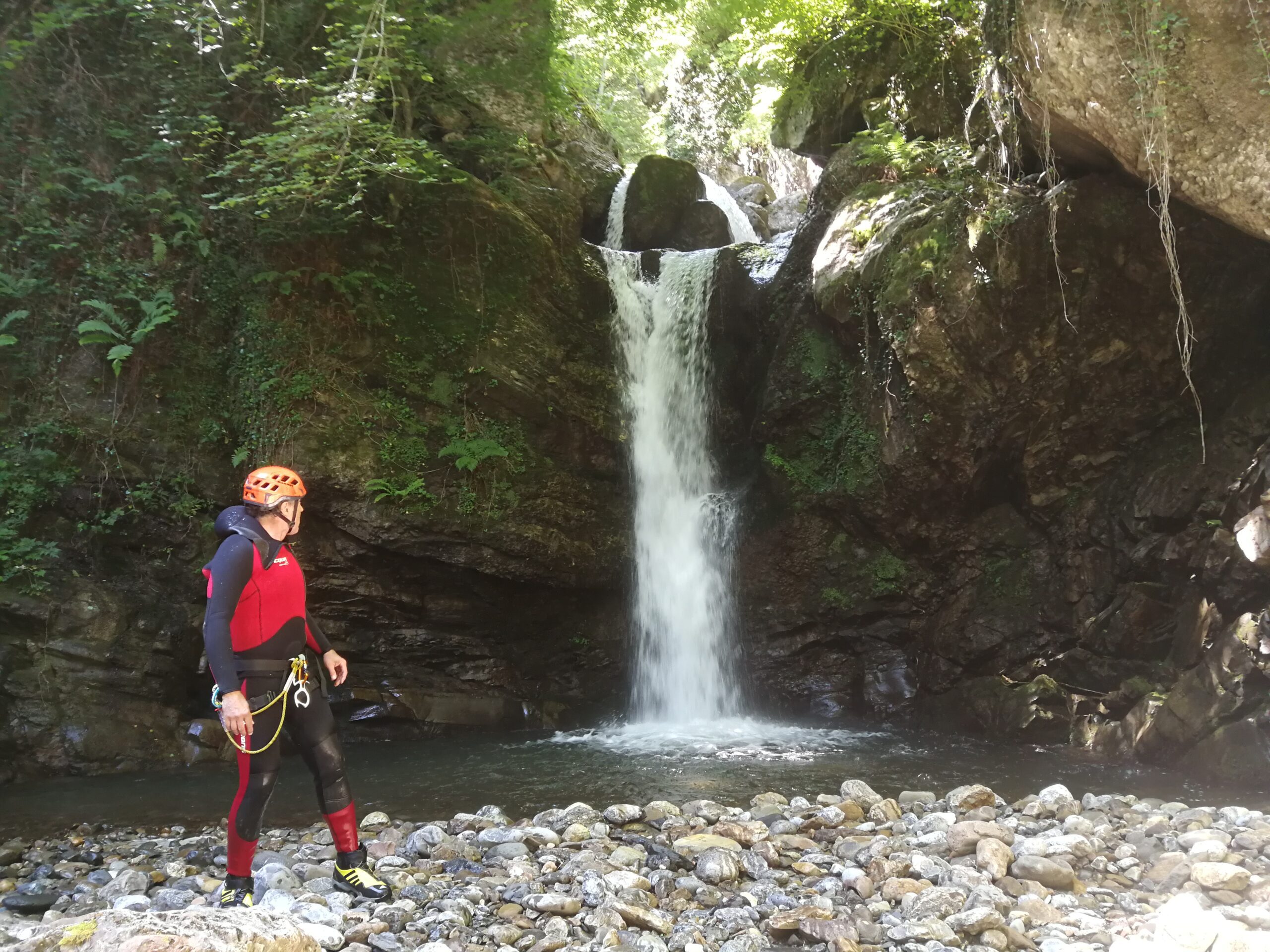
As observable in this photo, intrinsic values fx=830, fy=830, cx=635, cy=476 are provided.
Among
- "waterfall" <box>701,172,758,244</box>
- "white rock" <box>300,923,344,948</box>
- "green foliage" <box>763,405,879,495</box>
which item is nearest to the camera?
"white rock" <box>300,923,344,948</box>

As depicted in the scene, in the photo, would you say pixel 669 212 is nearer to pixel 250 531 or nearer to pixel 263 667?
pixel 250 531

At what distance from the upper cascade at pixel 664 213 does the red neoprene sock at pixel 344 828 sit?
9972 millimetres

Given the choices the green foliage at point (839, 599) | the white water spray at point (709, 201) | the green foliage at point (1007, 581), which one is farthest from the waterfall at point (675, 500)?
the green foliage at point (1007, 581)

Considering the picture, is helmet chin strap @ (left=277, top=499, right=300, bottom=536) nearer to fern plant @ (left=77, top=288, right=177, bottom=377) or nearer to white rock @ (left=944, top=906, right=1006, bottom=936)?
white rock @ (left=944, top=906, right=1006, bottom=936)

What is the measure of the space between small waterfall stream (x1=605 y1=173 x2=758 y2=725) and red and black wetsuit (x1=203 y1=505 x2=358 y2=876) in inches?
233

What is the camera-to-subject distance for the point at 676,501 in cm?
1041

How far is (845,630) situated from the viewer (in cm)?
955

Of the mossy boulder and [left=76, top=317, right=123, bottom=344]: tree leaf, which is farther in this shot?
the mossy boulder

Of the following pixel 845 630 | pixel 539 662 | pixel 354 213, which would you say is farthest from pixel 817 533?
pixel 354 213

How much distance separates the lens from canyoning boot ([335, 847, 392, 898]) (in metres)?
3.73

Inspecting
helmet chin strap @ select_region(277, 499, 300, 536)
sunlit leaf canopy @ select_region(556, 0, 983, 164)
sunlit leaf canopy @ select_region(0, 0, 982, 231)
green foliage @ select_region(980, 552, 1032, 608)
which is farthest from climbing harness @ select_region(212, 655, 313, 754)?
sunlit leaf canopy @ select_region(556, 0, 983, 164)

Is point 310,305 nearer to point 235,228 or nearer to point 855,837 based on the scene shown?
point 235,228

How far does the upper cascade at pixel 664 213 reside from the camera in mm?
12758

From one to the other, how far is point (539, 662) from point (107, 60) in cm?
824
